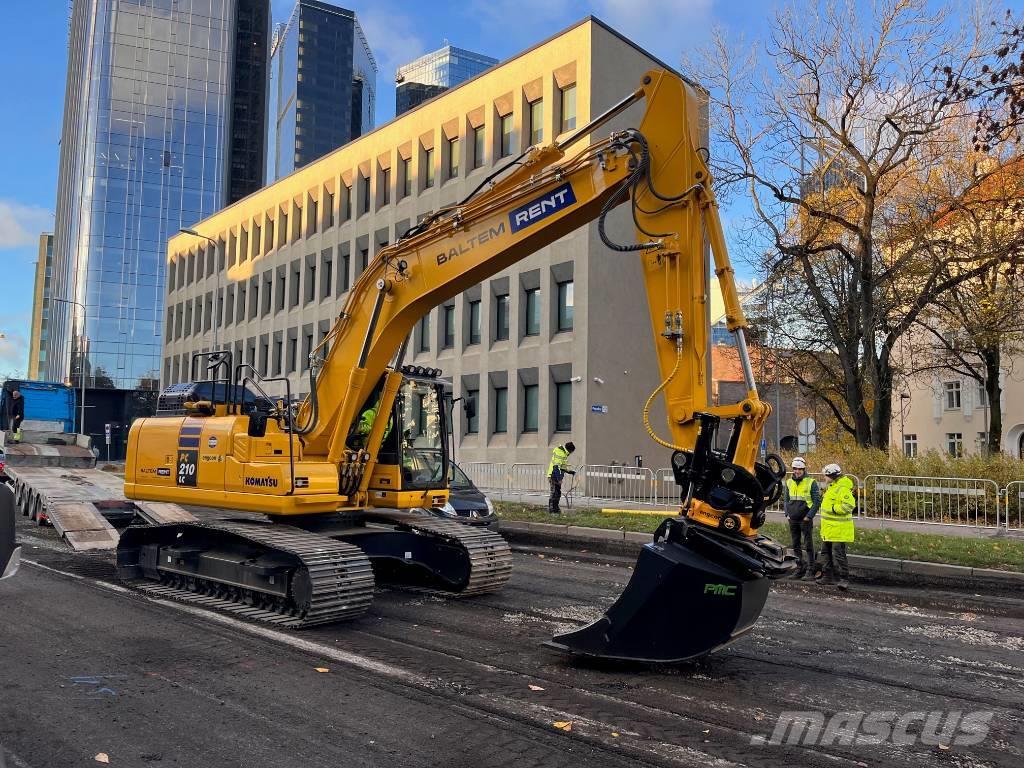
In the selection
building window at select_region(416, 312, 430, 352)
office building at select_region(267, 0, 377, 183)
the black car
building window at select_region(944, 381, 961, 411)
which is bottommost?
the black car

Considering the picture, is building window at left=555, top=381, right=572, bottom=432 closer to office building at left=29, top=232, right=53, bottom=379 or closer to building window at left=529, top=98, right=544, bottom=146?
building window at left=529, top=98, right=544, bottom=146

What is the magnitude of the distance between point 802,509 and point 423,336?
24.7 metres

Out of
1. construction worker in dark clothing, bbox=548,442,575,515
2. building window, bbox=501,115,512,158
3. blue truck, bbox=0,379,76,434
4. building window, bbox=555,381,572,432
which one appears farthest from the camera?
building window, bbox=501,115,512,158

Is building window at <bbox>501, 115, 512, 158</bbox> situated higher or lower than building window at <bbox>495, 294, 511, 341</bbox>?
higher

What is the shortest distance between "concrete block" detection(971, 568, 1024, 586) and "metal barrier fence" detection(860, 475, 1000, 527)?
5586 mm

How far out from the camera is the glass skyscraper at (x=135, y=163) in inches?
4146

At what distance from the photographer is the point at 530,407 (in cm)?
3025

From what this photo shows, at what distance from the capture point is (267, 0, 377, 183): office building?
515ft

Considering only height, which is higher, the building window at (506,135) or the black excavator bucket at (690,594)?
the building window at (506,135)

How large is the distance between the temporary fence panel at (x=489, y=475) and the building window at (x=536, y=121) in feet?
39.5

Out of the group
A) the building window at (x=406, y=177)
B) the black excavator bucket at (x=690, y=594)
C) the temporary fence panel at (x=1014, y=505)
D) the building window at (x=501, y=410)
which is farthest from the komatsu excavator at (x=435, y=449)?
the building window at (x=406, y=177)

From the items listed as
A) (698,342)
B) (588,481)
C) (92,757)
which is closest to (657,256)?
(698,342)

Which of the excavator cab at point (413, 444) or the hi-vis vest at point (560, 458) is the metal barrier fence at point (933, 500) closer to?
the hi-vis vest at point (560, 458)

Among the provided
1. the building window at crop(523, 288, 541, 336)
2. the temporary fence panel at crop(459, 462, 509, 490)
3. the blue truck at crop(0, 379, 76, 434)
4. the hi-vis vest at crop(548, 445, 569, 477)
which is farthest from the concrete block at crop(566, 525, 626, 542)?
the blue truck at crop(0, 379, 76, 434)
